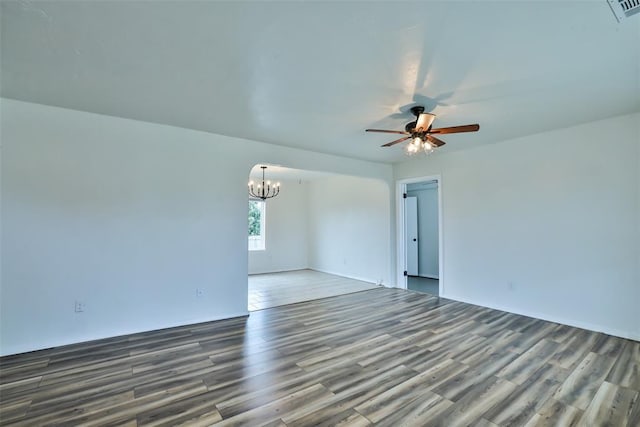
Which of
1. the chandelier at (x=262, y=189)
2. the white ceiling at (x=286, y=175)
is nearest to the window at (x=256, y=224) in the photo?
the chandelier at (x=262, y=189)

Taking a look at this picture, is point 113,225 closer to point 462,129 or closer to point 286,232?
point 462,129

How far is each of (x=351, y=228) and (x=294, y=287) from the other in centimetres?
205

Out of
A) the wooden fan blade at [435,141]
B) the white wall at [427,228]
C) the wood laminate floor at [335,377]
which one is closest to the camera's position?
the wood laminate floor at [335,377]

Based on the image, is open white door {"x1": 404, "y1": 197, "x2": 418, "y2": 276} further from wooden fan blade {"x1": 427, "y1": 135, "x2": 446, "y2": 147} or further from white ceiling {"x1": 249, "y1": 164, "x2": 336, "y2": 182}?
wooden fan blade {"x1": 427, "y1": 135, "x2": 446, "y2": 147}

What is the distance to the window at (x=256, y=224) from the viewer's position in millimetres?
8062

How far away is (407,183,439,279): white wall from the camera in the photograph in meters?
7.24

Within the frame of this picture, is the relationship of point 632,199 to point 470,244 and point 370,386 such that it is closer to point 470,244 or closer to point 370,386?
point 470,244

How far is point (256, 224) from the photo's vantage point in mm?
8148

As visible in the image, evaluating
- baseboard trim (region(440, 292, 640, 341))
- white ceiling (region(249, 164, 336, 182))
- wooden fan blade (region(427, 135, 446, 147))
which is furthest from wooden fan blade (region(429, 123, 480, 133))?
white ceiling (region(249, 164, 336, 182))

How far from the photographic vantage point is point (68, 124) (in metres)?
3.24

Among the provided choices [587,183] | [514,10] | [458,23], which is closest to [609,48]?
[514,10]

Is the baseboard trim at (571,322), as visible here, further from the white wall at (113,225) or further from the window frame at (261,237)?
the window frame at (261,237)

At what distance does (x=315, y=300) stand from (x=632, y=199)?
4.35 meters

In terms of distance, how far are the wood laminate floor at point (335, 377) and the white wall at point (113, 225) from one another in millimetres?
348
